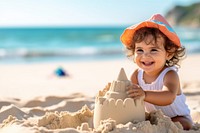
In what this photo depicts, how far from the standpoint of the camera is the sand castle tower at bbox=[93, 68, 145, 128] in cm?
262

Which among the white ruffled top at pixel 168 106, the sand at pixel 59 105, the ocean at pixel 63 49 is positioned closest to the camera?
the sand at pixel 59 105

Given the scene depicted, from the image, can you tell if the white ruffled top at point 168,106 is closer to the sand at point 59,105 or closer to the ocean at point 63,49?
the sand at point 59,105

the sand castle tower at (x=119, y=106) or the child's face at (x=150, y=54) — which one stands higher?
the child's face at (x=150, y=54)

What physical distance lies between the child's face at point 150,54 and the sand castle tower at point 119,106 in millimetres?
354

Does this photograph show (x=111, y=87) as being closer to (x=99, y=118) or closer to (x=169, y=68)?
(x=99, y=118)

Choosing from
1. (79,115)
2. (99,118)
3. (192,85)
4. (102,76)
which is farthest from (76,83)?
(99,118)

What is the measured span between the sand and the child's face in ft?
1.37

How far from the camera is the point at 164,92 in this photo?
2.91 m

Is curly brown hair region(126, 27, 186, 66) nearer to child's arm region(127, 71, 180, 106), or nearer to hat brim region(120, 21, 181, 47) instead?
hat brim region(120, 21, 181, 47)

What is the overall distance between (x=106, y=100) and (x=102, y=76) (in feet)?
18.9

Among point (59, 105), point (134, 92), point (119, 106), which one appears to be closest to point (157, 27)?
point (134, 92)

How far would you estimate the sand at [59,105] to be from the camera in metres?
2.55

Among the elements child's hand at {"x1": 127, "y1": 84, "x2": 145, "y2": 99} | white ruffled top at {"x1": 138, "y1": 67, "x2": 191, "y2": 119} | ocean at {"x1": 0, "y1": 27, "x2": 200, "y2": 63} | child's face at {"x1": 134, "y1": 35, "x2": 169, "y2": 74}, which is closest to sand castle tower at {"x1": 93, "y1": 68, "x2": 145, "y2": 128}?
child's hand at {"x1": 127, "y1": 84, "x2": 145, "y2": 99}

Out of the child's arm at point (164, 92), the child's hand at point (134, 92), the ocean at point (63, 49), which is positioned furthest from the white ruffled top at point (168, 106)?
the ocean at point (63, 49)
